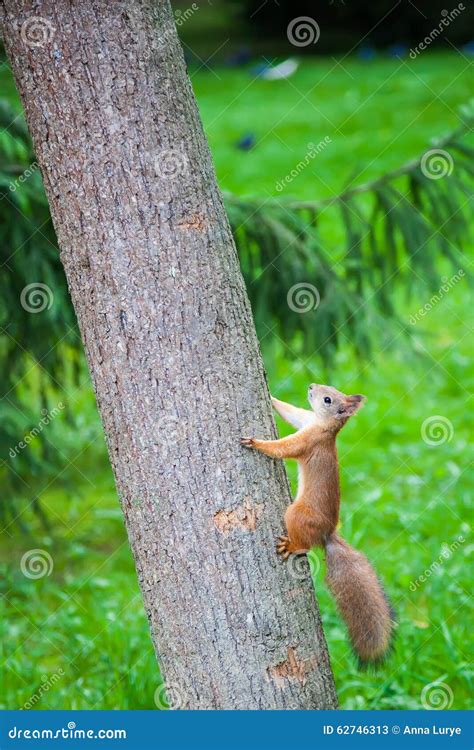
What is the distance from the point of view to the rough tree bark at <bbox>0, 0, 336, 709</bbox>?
7.61 ft

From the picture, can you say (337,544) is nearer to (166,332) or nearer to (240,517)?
(240,517)

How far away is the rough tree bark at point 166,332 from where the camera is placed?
2.32m

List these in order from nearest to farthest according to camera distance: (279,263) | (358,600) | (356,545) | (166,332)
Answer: (166,332) < (358,600) < (279,263) < (356,545)

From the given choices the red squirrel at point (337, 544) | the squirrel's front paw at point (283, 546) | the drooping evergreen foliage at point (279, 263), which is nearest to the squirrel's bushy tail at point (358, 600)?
the red squirrel at point (337, 544)

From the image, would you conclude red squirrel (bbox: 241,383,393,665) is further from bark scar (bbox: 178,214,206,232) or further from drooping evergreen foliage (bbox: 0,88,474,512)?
drooping evergreen foliage (bbox: 0,88,474,512)

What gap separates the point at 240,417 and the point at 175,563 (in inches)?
16.4

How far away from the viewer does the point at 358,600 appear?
2.59m

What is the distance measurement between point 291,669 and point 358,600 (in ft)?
1.03

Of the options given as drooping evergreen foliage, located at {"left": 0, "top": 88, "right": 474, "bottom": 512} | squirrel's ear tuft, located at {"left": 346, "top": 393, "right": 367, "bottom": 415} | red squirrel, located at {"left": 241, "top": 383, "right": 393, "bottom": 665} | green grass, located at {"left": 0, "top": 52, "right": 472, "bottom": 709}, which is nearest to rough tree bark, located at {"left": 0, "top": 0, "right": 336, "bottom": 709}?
red squirrel, located at {"left": 241, "top": 383, "right": 393, "bottom": 665}

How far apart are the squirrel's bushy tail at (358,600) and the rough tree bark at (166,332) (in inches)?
9.2

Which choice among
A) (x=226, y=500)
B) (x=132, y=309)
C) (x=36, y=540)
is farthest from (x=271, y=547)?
(x=36, y=540)

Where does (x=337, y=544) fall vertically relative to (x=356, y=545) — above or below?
above

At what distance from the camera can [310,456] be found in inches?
103

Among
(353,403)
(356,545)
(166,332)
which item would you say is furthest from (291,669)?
(356,545)
